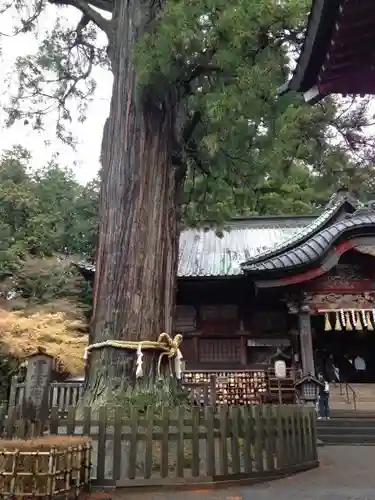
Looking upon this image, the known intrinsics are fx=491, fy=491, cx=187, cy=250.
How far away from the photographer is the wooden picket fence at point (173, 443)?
15.5 ft

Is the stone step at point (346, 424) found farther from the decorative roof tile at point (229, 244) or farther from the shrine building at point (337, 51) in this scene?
the shrine building at point (337, 51)

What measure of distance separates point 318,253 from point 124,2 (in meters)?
8.85

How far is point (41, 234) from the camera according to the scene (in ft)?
74.2

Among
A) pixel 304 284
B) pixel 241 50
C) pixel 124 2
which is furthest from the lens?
pixel 304 284

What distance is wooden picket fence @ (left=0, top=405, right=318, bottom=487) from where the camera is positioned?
15.5 ft

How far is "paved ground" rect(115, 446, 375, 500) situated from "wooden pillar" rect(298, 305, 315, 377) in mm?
6335

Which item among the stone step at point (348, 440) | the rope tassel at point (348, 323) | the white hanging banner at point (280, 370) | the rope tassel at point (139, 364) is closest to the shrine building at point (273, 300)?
the rope tassel at point (348, 323)

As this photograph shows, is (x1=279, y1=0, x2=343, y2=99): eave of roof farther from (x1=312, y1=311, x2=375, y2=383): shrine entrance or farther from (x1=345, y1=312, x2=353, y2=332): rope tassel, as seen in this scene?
(x1=312, y1=311, x2=375, y2=383): shrine entrance

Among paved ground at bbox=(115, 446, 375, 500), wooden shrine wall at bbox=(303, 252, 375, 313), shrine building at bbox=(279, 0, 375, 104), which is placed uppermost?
wooden shrine wall at bbox=(303, 252, 375, 313)

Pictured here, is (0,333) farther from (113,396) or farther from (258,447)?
(258,447)

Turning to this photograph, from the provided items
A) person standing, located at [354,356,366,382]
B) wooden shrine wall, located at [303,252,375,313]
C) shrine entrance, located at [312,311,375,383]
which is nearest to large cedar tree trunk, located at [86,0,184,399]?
wooden shrine wall, located at [303,252,375,313]

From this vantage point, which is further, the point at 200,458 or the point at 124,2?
the point at 124,2

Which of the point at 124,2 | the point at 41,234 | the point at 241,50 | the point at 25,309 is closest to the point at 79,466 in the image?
the point at 241,50

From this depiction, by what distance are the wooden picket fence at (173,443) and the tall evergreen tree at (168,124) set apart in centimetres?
107
